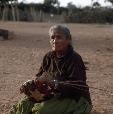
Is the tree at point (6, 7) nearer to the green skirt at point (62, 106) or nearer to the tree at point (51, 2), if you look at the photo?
the tree at point (51, 2)

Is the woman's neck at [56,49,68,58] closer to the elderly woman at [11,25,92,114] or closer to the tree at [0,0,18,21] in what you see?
the elderly woman at [11,25,92,114]

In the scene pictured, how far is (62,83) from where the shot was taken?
184 inches

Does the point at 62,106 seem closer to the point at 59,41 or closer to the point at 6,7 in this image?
the point at 59,41

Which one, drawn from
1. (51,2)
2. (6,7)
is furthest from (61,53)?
(51,2)

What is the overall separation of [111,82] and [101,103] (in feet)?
6.29

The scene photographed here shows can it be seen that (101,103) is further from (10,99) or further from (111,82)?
(111,82)

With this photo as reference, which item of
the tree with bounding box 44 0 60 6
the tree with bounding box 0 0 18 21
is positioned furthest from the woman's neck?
the tree with bounding box 44 0 60 6

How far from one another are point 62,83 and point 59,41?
17.0 inches

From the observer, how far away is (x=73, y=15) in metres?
48.7

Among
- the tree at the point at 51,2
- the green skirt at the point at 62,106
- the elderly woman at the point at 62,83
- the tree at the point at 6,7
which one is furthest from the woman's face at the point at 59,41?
the tree at the point at 51,2

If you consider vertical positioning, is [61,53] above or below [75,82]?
above

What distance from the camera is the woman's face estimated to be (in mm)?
4777

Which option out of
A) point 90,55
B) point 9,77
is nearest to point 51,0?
point 90,55

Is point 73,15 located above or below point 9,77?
below
